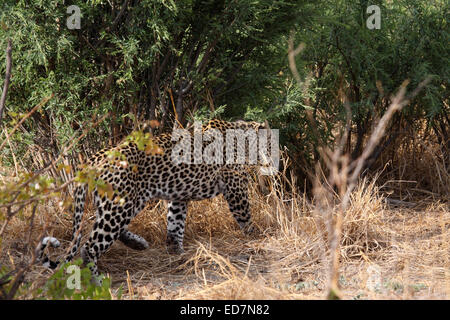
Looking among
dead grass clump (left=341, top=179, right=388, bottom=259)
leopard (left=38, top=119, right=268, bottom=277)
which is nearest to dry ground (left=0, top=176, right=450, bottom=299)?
dead grass clump (left=341, top=179, right=388, bottom=259)

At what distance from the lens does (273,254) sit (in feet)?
18.6

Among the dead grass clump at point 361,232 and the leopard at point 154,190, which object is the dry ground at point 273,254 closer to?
the dead grass clump at point 361,232

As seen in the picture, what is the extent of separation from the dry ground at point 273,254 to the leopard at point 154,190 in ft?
0.68

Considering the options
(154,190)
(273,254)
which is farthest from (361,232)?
(154,190)

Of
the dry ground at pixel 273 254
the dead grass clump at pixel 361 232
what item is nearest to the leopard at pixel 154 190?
the dry ground at pixel 273 254

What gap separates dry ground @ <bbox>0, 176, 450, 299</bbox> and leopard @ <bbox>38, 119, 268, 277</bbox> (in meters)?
0.21

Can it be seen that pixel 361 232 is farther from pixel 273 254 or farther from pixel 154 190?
pixel 154 190

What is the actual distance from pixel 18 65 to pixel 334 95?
352cm

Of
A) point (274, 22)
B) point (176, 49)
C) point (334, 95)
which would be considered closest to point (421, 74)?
point (334, 95)

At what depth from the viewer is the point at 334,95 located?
7.50 meters

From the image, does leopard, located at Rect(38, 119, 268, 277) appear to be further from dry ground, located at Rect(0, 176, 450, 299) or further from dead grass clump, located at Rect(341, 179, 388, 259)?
dead grass clump, located at Rect(341, 179, 388, 259)

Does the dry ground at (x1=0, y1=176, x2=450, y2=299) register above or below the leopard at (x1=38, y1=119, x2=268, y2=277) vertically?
below

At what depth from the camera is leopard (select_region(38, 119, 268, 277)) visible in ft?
16.6

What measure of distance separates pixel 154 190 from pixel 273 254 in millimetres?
1180
